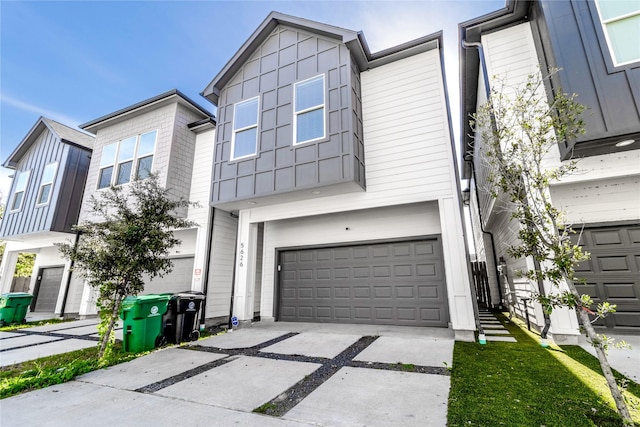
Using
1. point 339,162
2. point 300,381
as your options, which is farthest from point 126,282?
point 339,162

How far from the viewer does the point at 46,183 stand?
10945 mm

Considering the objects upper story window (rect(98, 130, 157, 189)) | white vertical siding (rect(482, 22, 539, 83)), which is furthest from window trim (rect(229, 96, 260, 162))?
white vertical siding (rect(482, 22, 539, 83))

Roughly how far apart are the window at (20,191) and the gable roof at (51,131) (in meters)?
1.05

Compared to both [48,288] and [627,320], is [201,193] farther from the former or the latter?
[627,320]

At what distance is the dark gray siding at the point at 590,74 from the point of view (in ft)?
14.3

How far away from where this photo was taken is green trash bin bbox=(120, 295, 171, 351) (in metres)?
5.18

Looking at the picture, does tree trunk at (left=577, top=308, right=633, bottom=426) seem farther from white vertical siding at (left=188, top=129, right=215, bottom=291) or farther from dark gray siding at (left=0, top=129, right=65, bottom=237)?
dark gray siding at (left=0, top=129, right=65, bottom=237)

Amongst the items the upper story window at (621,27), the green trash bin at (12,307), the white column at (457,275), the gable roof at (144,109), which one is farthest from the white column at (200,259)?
the upper story window at (621,27)

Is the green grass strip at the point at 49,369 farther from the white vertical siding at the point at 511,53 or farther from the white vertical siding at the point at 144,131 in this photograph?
the white vertical siding at the point at 511,53

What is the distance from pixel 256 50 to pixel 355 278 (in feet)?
24.1

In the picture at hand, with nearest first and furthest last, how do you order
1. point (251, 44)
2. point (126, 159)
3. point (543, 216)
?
point (543, 216), point (251, 44), point (126, 159)

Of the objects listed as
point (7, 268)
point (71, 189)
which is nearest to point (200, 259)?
point (71, 189)

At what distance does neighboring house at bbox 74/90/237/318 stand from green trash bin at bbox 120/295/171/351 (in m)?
2.67

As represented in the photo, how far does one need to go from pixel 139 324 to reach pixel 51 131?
35.9 ft
